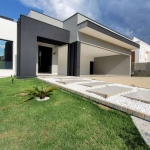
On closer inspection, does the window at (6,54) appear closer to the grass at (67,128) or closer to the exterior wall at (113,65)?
the grass at (67,128)

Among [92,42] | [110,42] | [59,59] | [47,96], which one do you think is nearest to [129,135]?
[47,96]

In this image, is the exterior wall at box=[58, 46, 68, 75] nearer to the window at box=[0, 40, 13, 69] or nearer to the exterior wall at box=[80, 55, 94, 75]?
the window at box=[0, 40, 13, 69]

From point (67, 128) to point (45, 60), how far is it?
9.31 metres

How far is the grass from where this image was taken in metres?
1.48

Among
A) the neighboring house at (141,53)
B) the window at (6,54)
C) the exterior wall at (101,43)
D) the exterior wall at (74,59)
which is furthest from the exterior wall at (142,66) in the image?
the window at (6,54)

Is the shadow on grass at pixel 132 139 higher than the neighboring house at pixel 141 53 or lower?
lower

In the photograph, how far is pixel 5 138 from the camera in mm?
1662

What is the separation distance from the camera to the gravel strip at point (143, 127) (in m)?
1.54

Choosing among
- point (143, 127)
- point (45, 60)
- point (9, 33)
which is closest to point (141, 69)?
point (45, 60)

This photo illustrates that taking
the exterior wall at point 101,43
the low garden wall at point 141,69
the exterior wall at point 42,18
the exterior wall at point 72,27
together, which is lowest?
the low garden wall at point 141,69

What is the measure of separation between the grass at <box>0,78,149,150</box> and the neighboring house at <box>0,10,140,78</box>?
495 cm

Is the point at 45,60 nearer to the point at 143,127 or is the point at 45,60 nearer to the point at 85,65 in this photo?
the point at 85,65

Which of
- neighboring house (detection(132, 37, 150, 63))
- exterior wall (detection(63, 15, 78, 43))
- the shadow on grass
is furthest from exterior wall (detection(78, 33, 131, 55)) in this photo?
neighboring house (detection(132, 37, 150, 63))

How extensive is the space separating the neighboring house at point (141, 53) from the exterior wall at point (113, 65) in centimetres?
836
